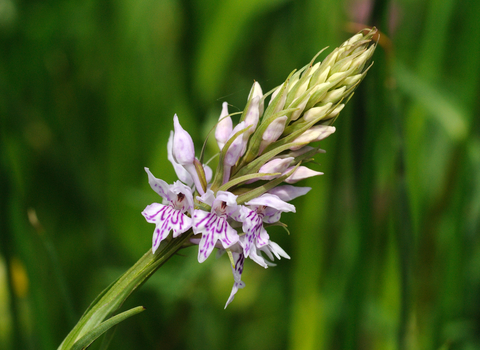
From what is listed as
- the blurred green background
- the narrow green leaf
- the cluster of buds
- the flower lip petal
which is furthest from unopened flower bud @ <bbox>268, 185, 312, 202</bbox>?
the blurred green background

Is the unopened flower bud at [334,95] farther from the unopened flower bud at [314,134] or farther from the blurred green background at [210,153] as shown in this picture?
the blurred green background at [210,153]

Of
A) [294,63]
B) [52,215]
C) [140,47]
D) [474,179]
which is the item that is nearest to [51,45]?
[140,47]

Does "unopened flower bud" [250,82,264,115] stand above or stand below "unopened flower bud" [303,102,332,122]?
above

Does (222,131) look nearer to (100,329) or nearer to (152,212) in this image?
(152,212)

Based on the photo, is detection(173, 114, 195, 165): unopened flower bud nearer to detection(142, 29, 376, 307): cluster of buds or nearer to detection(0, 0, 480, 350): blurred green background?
detection(142, 29, 376, 307): cluster of buds

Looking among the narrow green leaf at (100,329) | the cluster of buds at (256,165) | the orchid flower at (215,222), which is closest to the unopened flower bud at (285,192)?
the cluster of buds at (256,165)

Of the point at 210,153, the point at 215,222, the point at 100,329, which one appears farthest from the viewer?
the point at 210,153

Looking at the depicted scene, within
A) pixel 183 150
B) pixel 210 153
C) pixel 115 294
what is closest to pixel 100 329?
pixel 115 294
